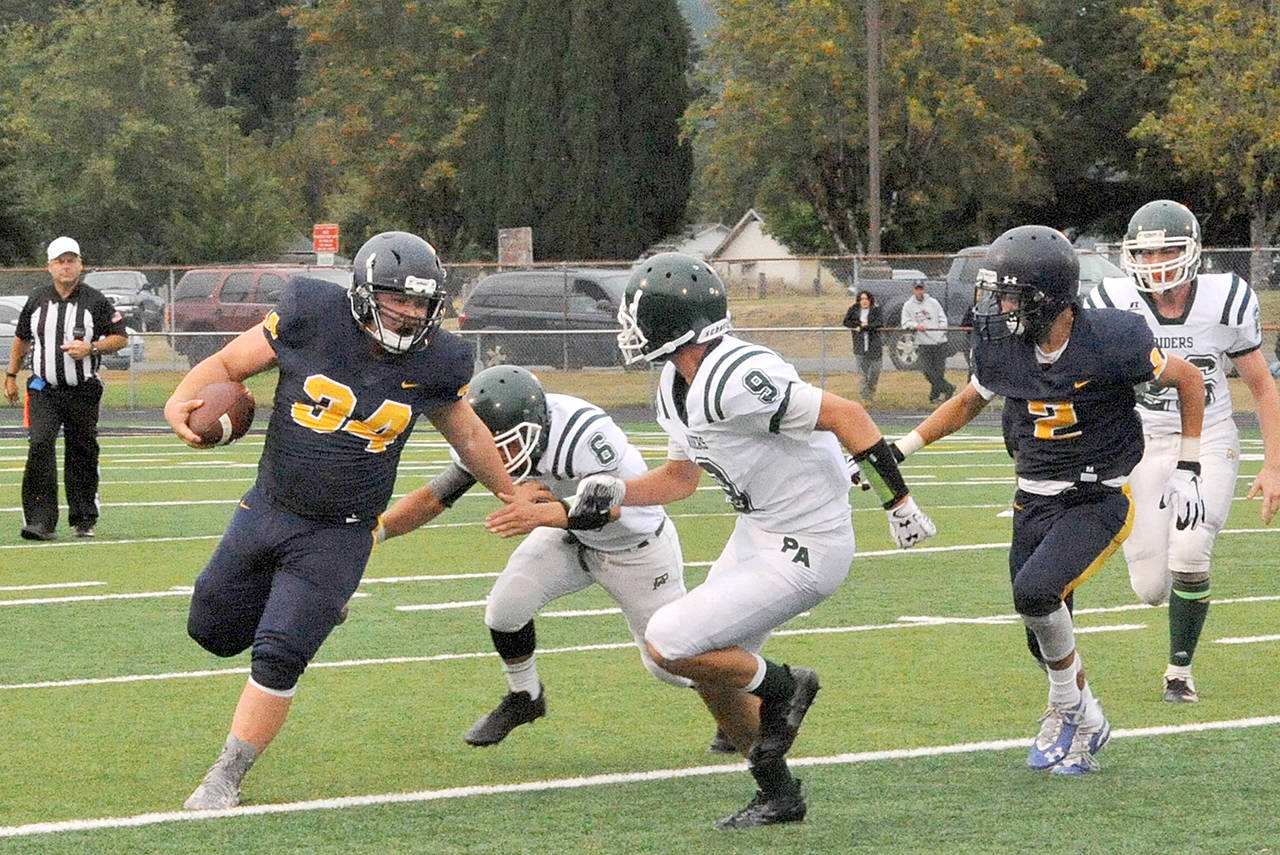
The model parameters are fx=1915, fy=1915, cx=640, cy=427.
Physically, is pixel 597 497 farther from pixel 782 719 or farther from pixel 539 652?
pixel 539 652

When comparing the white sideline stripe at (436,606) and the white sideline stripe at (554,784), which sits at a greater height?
the white sideline stripe at (554,784)

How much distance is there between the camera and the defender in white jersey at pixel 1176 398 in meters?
6.72

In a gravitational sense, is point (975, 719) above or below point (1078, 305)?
below

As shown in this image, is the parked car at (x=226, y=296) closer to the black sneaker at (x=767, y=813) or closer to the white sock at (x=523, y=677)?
the white sock at (x=523, y=677)

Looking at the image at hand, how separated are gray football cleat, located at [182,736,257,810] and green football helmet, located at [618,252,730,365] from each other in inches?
58.7

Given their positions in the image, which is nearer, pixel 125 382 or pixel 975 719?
pixel 975 719

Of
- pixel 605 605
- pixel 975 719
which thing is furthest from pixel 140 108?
pixel 975 719

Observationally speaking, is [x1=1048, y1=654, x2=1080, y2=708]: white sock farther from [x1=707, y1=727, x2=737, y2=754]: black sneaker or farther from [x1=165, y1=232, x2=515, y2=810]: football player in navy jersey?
[x1=165, y1=232, x2=515, y2=810]: football player in navy jersey

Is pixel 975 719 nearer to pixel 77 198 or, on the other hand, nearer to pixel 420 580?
pixel 420 580

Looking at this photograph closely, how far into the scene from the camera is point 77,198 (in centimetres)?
4244

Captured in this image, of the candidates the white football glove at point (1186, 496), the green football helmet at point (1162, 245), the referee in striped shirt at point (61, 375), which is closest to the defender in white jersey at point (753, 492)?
the white football glove at point (1186, 496)

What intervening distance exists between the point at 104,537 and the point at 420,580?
2693 millimetres

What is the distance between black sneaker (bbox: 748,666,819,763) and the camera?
497 centimetres

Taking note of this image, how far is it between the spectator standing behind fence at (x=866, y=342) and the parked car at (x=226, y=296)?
22.3ft
